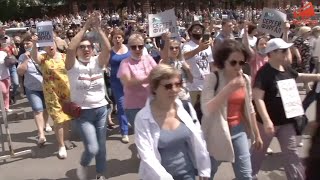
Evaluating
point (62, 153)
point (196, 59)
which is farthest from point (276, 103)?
point (62, 153)

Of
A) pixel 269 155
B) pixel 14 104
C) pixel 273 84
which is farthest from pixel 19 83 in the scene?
pixel 273 84

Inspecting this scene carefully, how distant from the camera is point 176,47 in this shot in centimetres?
552

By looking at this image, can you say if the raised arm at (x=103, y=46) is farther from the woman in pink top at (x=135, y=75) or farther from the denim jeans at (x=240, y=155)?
the denim jeans at (x=240, y=155)

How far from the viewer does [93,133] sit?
5047 millimetres

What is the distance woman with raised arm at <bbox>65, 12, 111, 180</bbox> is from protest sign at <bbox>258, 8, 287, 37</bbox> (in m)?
2.33

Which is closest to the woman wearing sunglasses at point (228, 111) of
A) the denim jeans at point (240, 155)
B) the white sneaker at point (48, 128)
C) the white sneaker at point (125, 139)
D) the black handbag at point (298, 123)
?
the denim jeans at point (240, 155)

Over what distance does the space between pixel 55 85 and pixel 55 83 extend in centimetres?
3

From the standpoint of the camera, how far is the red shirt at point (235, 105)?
13.2ft

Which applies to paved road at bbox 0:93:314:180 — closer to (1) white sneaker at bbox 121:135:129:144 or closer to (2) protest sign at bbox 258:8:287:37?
(1) white sneaker at bbox 121:135:129:144

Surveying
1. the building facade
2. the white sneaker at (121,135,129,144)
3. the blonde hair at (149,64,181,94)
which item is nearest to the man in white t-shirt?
the white sneaker at (121,135,129,144)

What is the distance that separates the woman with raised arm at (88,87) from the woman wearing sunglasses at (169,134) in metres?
1.74

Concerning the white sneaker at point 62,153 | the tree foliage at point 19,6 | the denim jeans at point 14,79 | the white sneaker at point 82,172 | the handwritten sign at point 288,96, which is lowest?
the tree foliage at point 19,6

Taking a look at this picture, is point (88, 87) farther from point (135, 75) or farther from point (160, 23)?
point (160, 23)

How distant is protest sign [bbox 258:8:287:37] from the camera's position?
6285 millimetres
